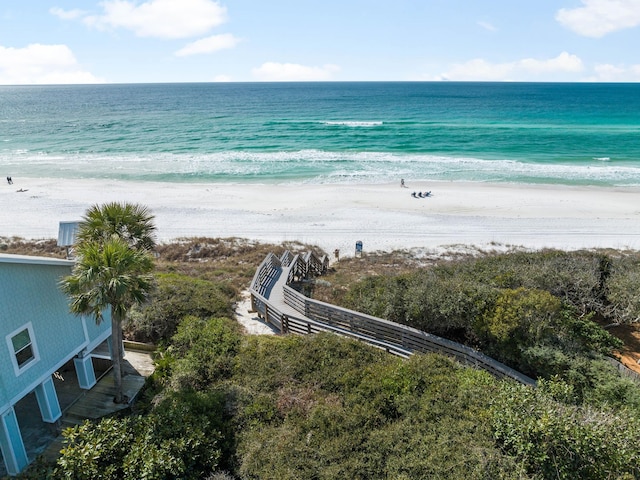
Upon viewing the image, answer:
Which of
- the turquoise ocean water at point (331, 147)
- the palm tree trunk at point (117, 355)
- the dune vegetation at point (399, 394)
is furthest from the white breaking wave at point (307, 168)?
the palm tree trunk at point (117, 355)

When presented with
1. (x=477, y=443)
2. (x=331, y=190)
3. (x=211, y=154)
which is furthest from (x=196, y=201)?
(x=477, y=443)

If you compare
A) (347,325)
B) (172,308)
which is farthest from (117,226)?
(347,325)

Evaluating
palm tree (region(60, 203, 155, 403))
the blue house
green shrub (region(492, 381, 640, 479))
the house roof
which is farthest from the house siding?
green shrub (region(492, 381, 640, 479))

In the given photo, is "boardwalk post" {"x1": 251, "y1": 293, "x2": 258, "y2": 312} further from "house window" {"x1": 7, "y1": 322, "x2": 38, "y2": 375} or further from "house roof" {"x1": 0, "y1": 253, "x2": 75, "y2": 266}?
"house window" {"x1": 7, "y1": 322, "x2": 38, "y2": 375}

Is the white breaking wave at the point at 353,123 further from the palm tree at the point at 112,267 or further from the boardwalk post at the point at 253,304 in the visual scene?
the palm tree at the point at 112,267

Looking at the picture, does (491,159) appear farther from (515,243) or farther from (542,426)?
(542,426)

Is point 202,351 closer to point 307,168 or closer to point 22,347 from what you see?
point 22,347
